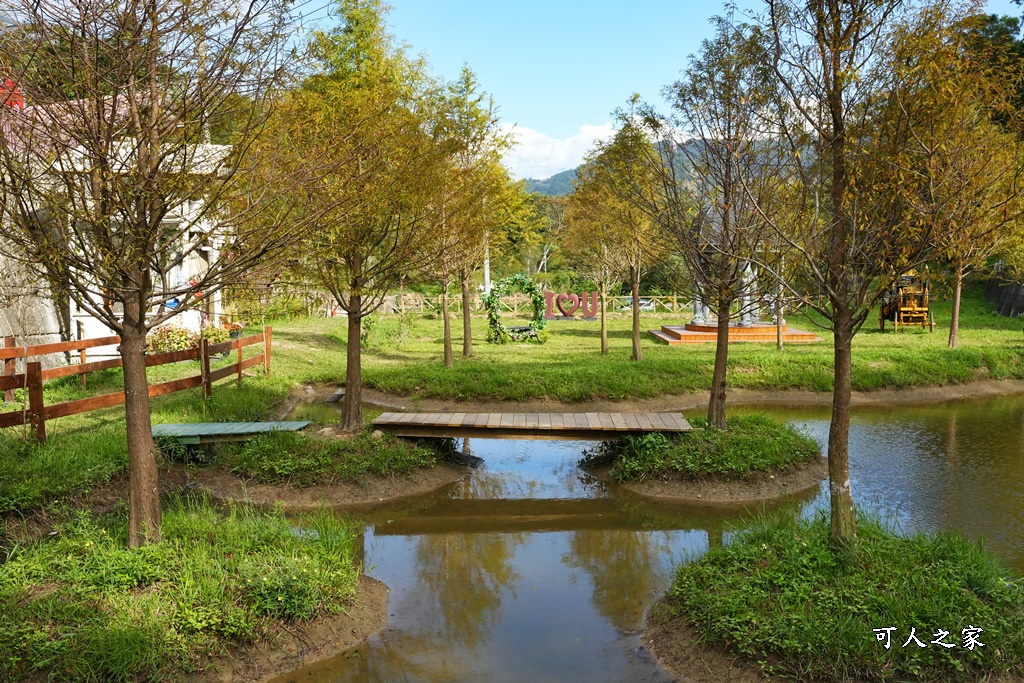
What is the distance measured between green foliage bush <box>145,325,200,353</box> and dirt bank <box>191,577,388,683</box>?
12.4 metres

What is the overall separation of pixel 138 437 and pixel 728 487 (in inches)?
251

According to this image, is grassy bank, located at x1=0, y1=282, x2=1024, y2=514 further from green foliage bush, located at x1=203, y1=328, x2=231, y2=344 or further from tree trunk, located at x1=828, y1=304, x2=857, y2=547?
tree trunk, located at x1=828, y1=304, x2=857, y2=547

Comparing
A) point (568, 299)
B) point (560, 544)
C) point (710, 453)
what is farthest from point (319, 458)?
point (568, 299)

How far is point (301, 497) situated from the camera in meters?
9.02

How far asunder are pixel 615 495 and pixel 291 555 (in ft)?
14.5

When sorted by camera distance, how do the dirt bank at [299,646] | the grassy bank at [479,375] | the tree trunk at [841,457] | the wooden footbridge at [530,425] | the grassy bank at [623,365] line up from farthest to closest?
1. the grassy bank at [623,365]
2. the wooden footbridge at [530,425]
3. the grassy bank at [479,375]
4. the tree trunk at [841,457]
5. the dirt bank at [299,646]

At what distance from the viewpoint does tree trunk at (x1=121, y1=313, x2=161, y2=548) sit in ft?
19.7

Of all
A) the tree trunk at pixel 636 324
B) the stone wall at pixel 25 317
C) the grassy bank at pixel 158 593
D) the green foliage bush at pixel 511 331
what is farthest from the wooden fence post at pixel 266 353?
the grassy bank at pixel 158 593

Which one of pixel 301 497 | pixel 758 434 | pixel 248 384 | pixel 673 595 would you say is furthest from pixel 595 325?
pixel 673 595

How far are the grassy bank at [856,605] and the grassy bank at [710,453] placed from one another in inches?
119

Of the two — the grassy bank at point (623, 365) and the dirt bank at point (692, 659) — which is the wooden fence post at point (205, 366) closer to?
the grassy bank at point (623, 365)

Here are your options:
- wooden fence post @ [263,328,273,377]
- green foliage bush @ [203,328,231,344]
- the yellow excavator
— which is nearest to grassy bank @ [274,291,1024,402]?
wooden fence post @ [263,328,273,377]

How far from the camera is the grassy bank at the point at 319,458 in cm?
930

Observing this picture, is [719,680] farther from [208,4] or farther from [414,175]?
[414,175]
